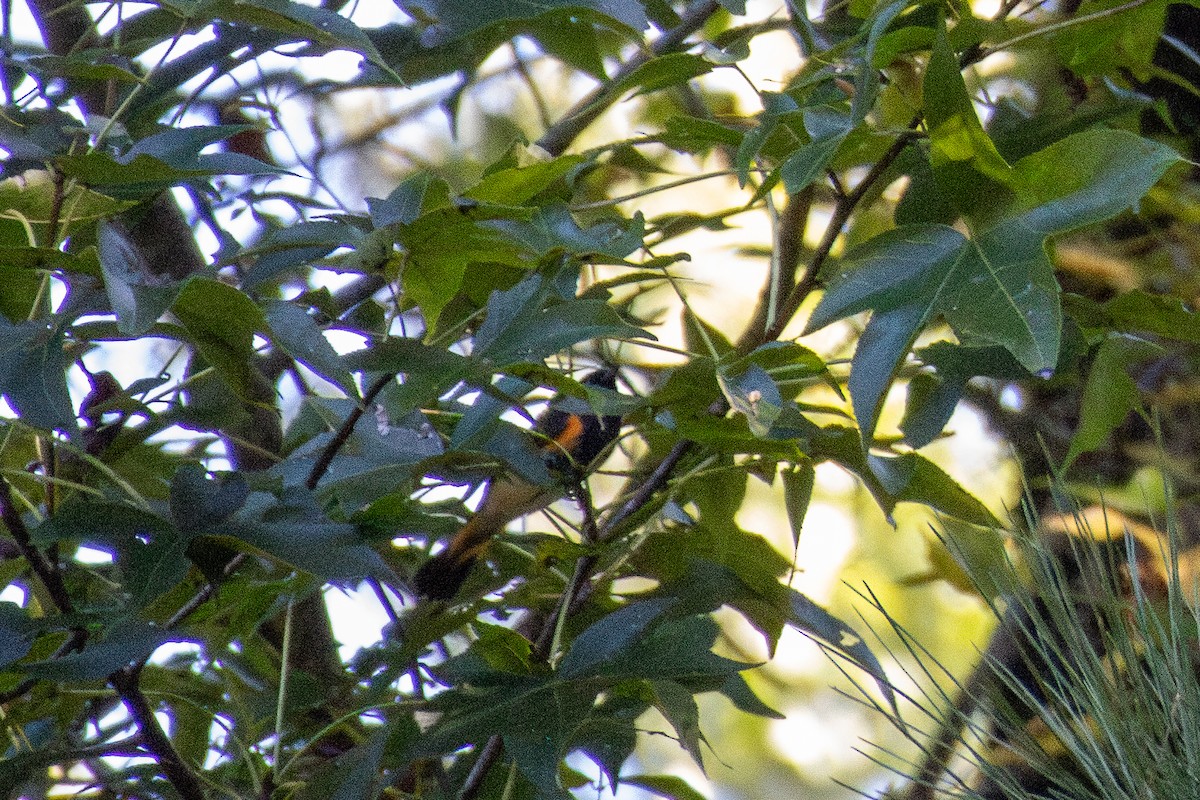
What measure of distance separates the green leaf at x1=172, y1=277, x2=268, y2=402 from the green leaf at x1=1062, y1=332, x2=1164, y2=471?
503mm

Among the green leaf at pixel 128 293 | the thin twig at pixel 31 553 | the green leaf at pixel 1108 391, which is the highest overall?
the green leaf at pixel 1108 391

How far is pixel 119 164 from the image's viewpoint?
0.54m

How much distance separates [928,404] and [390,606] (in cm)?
37

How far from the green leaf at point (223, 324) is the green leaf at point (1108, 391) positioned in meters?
0.50

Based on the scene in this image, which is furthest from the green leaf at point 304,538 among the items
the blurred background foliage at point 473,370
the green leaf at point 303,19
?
the green leaf at point 303,19

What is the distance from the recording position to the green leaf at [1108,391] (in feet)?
2.43

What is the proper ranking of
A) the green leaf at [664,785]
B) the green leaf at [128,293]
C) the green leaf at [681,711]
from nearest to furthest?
the green leaf at [128,293] → the green leaf at [681,711] → the green leaf at [664,785]

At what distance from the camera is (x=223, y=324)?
1.89 ft

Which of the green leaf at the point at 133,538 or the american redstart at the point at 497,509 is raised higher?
the american redstart at the point at 497,509

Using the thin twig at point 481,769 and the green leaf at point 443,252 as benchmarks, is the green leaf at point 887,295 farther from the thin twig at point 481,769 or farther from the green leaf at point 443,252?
the thin twig at point 481,769

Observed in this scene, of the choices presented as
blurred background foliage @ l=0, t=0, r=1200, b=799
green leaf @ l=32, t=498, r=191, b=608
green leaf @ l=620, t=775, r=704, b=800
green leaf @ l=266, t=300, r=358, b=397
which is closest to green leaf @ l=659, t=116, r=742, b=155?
blurred background foliage @ l=0, t=0, r=1200, b=799

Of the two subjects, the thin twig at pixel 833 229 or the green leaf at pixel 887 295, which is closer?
the green leaf at pixel 887 295

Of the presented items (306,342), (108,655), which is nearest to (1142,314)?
(306,342)

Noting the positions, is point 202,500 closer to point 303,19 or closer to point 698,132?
point 303,19
